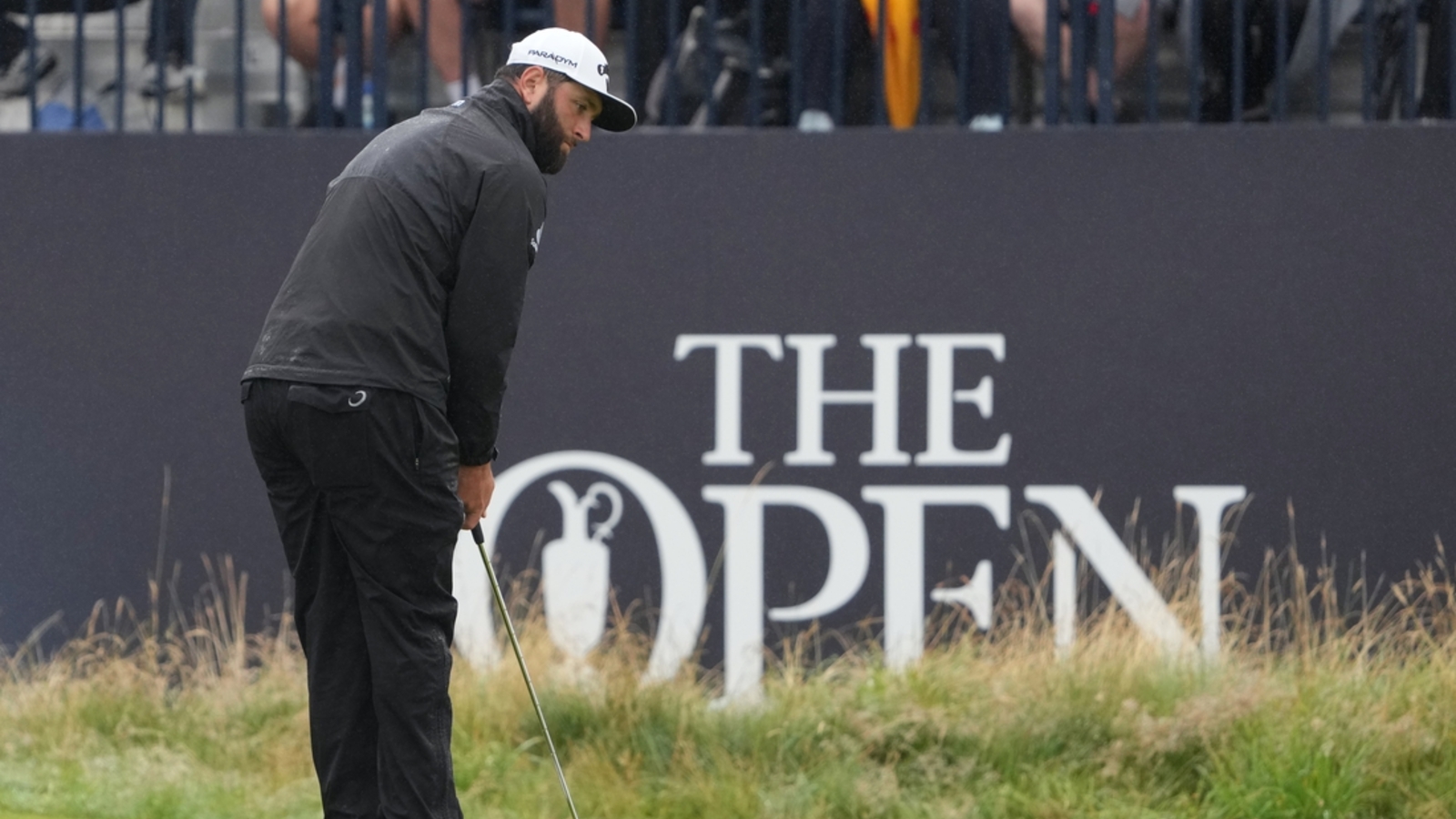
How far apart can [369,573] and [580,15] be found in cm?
275

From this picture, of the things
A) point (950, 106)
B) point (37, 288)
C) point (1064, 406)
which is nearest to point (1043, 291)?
point (1064, 406)

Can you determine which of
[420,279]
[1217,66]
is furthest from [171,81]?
[1217,66]

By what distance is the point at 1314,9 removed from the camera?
5.99m

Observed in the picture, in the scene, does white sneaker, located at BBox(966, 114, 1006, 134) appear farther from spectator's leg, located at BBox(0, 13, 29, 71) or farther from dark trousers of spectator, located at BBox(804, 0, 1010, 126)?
spectator's leg, located at BBox(0, 13, 29, 71)

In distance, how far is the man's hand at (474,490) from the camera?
396 centimetres

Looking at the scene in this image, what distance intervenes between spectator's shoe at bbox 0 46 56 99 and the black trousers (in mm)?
3049

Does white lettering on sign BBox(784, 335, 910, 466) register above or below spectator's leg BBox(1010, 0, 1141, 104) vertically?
below

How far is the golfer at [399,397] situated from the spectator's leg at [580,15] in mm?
2018

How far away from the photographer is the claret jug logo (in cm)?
570

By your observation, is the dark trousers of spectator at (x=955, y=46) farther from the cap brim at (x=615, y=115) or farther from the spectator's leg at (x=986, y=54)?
the cap brim at (x=615, y=115)

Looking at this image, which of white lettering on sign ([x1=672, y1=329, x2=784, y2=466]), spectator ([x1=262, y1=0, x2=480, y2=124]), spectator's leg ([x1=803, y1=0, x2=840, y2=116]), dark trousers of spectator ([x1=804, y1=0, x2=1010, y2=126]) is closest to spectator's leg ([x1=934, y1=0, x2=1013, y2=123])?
dark trousers of spectator ([x1=804, y1=0, x2=1010, y2=126])

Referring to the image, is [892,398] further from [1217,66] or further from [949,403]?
[1217,66]

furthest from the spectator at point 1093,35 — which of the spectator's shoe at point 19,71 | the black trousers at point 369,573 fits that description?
the spectator's shoe at point 19,71

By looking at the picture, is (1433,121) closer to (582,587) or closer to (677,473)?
(677,473)
